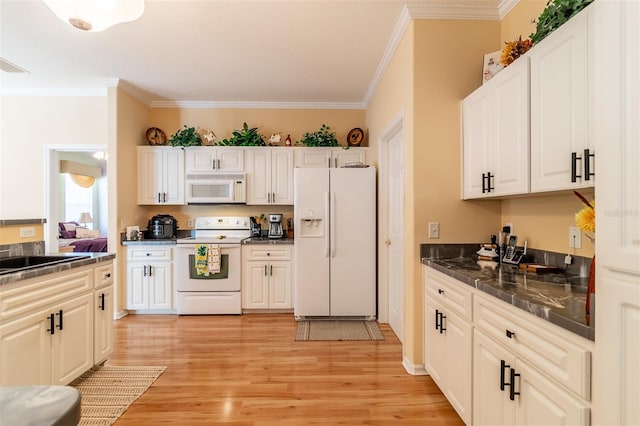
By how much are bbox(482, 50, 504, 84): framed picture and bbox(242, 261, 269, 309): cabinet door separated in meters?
3.03

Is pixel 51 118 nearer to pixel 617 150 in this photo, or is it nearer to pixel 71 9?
pixel 71 9

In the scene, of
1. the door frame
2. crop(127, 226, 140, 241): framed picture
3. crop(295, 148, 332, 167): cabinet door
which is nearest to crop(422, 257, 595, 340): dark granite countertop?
the door frame

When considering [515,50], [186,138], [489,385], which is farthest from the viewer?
[186,138]

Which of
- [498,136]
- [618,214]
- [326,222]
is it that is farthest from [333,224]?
[618,214]

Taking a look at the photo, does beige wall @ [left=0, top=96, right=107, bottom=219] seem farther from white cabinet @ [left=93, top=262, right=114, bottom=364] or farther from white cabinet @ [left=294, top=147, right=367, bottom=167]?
white cabinet @ [left=294, top=147, right=367, bottom=167]

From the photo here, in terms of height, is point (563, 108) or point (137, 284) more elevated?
point (563, 108)

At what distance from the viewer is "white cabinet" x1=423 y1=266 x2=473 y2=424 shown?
5.68ft

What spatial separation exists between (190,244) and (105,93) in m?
2.30

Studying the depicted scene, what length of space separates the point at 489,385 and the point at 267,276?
288 cm

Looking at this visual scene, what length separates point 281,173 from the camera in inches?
169

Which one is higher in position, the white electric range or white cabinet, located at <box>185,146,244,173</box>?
white cabinet, located at <box>185,146,244,173</box>

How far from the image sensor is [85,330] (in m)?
2.29

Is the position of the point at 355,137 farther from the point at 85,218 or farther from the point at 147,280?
the point at 85,218

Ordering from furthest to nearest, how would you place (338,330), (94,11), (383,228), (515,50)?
(383,228) < (338,330) < (515,50) < (94,11)
